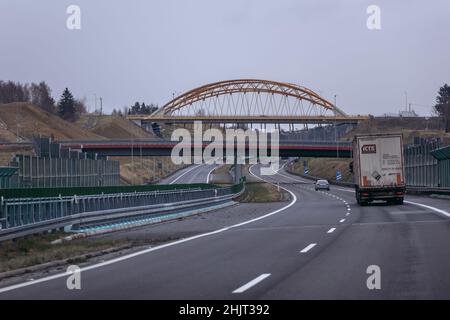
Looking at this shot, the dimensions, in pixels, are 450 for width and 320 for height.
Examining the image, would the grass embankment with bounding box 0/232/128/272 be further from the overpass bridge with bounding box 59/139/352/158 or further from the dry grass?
the dry grass

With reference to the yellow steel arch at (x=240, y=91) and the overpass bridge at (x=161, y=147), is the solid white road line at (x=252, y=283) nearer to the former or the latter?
the overpass bridge at (x=161, y=147)

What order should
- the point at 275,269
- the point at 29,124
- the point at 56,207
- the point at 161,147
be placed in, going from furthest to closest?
1. the point at 29,124
2. the point at 161,147
3. the point at 56,207
4. the point at 275,269

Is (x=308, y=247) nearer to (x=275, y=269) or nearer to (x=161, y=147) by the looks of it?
(x=275, y=269)

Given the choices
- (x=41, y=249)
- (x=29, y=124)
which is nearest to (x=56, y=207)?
(x=41, y=249)

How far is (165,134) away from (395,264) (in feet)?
535

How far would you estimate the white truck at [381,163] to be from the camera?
4250 cm

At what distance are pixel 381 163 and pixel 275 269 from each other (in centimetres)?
2834

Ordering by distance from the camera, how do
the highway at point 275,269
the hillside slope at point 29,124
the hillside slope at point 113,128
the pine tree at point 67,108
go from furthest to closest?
the pine tree at point 67,108 < the hillside slope at point 113,128 < the hillside slope at point 29,124 < the highway at point 275,269

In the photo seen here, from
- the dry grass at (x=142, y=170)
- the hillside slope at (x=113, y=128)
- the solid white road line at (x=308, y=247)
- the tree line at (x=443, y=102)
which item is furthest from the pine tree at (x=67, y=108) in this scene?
the solid white road line at (x=308, y=247)

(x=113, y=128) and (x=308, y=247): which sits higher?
(x=113, y=128)

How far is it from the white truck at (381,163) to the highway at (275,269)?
17.4 metres

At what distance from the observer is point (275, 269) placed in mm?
15359
